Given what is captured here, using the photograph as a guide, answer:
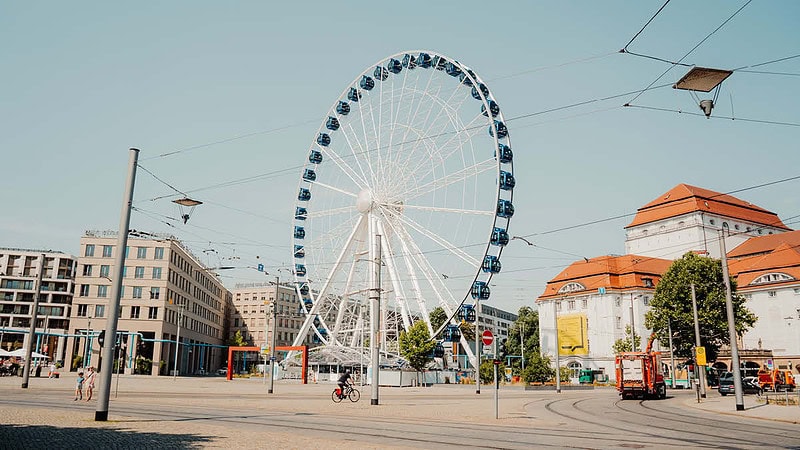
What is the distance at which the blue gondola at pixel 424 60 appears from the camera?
51625mm

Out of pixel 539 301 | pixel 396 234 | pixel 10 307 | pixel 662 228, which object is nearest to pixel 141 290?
pixel 10 307

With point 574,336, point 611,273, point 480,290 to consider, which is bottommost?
point 574,336

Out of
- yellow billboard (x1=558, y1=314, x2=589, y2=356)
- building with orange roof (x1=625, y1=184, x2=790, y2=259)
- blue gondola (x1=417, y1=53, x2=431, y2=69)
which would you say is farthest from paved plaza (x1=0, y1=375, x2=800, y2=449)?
building with orange roof (x1=625, y1=184, x2=790, y2=259)

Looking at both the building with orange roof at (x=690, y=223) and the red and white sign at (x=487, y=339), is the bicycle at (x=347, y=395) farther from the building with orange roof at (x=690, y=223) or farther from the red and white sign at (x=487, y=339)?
the building with orange roof at (x=690, y=223)

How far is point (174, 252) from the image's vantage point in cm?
9631

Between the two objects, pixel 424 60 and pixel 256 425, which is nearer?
pixel 256 425

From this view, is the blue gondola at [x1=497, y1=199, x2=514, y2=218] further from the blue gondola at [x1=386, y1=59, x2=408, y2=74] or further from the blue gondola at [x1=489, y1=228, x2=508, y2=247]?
the blue gondola at [x1=386, y1=59, x2=408, y2=74]

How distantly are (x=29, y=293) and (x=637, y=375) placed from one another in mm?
113671

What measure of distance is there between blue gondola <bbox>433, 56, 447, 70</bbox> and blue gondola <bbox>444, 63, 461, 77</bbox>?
1.09 ft

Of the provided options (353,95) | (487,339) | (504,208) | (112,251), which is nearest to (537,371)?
(504,208)

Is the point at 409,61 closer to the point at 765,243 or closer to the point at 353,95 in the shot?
the point at 353,95

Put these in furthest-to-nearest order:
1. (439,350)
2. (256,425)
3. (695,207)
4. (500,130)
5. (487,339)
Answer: (695,207) → (439,350) → (500,130) → (487,339) → (256,425)

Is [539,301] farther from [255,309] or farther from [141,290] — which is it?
[255,309]

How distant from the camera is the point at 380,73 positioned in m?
55.4
